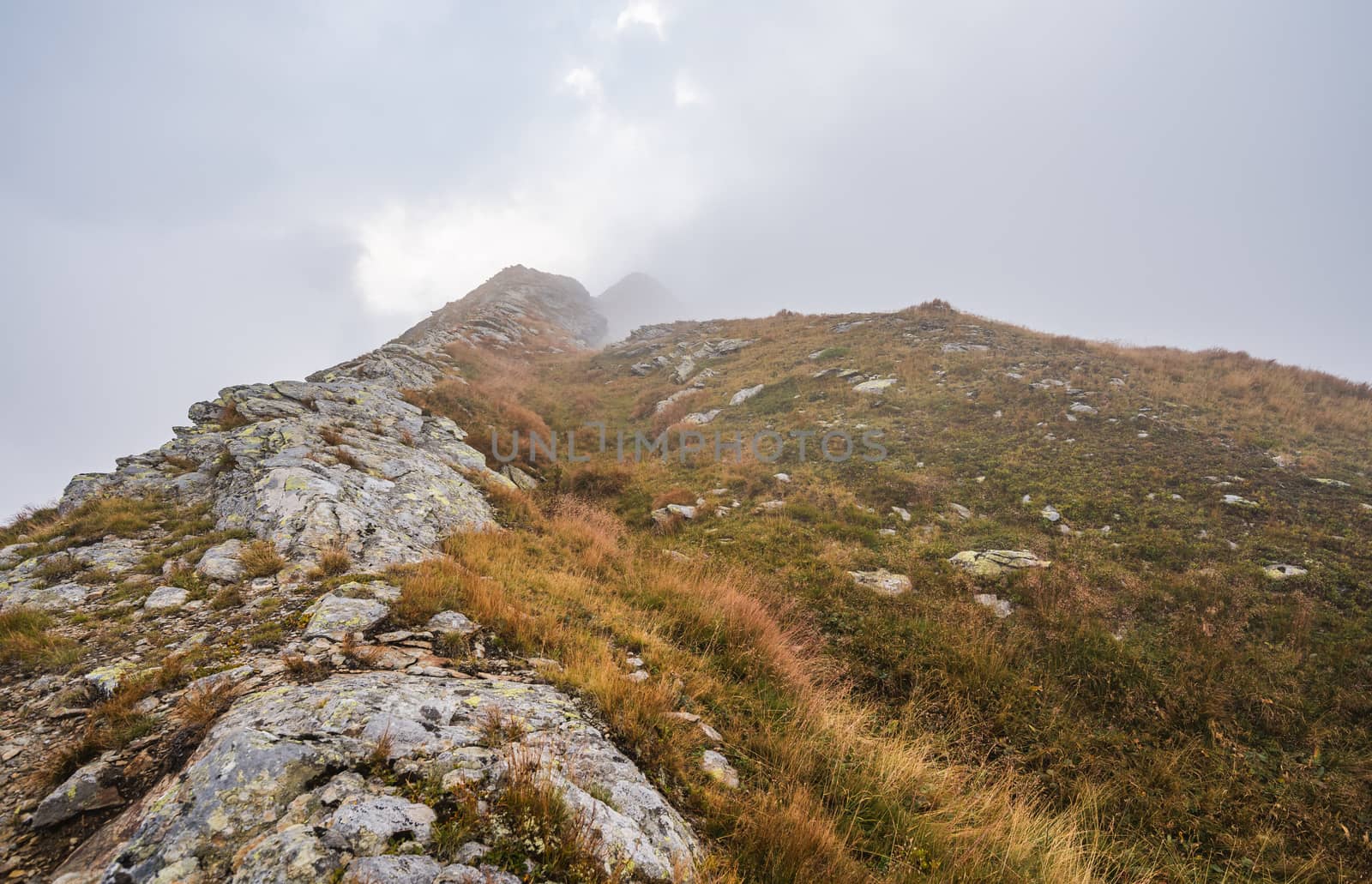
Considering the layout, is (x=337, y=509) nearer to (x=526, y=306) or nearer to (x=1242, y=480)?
(x=1242, y=480)

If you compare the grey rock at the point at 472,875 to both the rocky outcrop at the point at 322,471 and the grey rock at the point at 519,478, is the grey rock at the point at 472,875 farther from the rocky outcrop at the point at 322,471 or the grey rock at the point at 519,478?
the grey rock at the point at 519,478

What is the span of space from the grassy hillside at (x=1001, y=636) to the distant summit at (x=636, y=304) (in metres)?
70.5

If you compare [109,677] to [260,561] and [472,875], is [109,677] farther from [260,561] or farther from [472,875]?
[472,875]

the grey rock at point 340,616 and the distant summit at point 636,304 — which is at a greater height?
the distant summit at point 636,304

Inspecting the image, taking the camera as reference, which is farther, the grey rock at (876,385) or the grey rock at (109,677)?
the grey rock at (876,385)

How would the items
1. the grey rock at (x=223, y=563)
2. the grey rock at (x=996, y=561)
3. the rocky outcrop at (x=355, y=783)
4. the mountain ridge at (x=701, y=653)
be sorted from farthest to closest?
the grey rock at (x=996, y=561) → the grey rock at (x=223, y=563) → the mountain ridge at (x=701, y=653) → the rocky outcrop at (x=355, y=783)

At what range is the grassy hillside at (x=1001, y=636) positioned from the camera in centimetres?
440

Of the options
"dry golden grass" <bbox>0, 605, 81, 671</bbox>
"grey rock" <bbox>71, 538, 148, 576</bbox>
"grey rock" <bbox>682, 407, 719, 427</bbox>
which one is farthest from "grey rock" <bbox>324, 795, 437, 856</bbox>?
"grey rock" <bbox>682, 407, 719, 427</bbox>

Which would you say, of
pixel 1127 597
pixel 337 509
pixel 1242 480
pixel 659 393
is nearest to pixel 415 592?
pixel 337 509

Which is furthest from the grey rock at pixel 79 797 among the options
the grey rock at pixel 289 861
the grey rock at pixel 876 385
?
the grey rock at pixel 876 385

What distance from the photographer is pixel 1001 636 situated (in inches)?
288

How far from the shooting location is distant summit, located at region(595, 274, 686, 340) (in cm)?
8700

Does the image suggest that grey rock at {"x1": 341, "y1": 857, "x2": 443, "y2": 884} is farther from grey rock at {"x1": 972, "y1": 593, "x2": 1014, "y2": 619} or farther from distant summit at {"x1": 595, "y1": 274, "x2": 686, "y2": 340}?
distant summit at {"x1": 595, "y1": 274, "x2": 686, "y2": 340}

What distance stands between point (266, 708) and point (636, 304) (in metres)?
97.5
